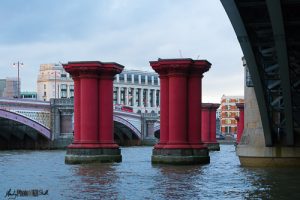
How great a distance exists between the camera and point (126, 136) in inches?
4299

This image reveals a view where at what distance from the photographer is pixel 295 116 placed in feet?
113

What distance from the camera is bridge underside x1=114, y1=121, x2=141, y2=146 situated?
344 ft

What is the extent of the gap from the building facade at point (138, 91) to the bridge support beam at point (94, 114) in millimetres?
118102

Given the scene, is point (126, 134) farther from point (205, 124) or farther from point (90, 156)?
point (90, 156)

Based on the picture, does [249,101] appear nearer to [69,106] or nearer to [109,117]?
[109,117]

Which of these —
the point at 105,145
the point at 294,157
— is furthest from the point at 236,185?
the point at 105,145

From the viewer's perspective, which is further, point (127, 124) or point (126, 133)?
point (126, 133)

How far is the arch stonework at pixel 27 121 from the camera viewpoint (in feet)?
244

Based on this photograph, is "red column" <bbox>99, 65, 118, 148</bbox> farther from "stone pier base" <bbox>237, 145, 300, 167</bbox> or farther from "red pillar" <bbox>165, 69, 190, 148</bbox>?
"stone pier base" <bbox>237, 145, 300, 167</bbox>

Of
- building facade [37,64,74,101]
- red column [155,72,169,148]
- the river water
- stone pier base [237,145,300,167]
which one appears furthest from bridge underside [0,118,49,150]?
building facade [37,64,74,101]

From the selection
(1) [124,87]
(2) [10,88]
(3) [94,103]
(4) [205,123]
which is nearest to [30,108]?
(4) [205,123]

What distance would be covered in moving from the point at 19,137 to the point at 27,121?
31.6 ft

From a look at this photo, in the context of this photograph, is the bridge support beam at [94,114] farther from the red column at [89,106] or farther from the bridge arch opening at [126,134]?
the bridge arch opening at [126,134]

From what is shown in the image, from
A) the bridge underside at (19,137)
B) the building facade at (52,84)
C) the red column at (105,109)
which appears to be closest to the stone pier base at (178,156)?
the red column at (105,109)
